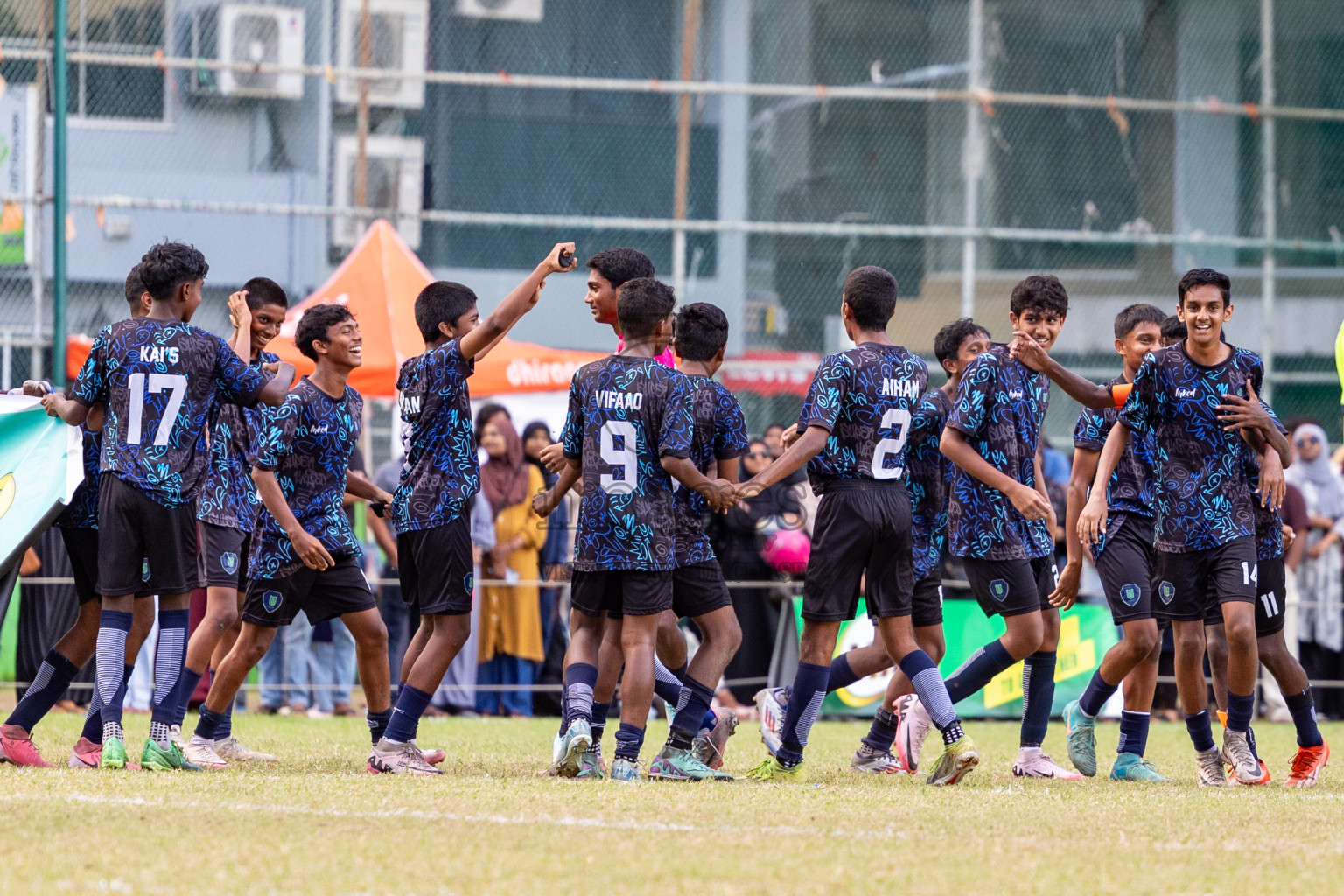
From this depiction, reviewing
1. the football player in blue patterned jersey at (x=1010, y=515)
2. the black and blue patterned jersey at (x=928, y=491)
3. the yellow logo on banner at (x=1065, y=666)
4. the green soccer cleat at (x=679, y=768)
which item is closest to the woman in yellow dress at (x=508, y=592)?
the yellow logo on banner at (x=1065, y=666)

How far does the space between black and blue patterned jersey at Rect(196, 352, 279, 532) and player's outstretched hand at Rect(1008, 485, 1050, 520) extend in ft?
10.7

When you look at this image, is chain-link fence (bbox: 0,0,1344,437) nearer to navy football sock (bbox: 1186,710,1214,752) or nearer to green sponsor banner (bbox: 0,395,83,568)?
green sponsor banner (bbox: 0,395,83,568)

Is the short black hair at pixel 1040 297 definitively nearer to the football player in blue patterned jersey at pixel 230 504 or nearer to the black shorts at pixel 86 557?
the football player in blue patterned jersey at pixel 230 504

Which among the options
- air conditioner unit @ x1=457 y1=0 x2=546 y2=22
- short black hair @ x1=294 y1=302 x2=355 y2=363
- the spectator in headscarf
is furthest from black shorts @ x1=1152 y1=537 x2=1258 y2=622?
air conditioner unit @ x1=457 y1=0 x2=546 y2=22

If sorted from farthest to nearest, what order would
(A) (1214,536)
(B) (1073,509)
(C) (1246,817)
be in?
(B) (1073,509)
(A) (1214,536)
(C) (1246,817)

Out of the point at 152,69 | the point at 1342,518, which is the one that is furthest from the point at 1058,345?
the point at 152,69

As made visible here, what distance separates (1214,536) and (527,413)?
26.4 feet

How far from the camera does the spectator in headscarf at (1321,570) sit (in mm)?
13703

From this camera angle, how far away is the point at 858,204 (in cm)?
1814

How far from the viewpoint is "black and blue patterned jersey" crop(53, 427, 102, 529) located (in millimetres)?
7527

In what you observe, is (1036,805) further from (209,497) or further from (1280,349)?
(1280,349)

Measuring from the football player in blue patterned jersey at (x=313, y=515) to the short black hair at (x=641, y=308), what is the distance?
4.11 ft

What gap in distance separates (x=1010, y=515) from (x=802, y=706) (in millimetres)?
1242

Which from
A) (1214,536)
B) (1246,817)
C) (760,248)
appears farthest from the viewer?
(760,248)
